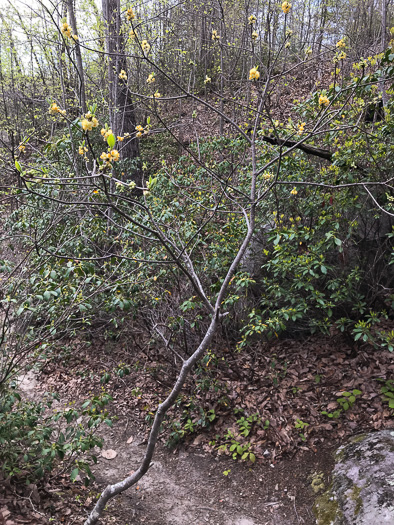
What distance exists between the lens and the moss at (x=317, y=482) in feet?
9.68

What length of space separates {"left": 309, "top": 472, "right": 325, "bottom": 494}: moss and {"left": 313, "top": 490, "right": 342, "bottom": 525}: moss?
8 centimetres

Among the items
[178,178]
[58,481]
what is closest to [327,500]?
[58,481]

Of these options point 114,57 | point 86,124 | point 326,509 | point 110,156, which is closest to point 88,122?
point 86,124

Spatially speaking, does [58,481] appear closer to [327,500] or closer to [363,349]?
[327,500]

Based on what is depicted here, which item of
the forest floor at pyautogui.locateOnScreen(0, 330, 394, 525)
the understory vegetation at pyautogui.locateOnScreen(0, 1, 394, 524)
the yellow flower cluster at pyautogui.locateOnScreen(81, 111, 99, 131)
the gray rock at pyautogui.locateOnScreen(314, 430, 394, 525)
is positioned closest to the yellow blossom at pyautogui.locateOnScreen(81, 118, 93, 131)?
the yellow flower cluster at pyautogui.locateOnScreen(81, 111, 99, 131)

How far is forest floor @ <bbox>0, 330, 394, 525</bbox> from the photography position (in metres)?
2.98

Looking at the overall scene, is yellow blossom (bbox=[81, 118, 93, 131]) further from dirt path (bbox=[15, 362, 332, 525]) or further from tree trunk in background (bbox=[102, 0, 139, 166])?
tree trunk in background (bbox=[102, 0, 139, 166])

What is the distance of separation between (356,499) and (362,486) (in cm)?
11

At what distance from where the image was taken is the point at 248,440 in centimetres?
361

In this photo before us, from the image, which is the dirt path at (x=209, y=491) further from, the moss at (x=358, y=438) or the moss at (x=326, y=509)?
the moss at (x=358, y=438)

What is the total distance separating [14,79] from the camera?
994 centimetres

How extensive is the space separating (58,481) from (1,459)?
24.5 inches

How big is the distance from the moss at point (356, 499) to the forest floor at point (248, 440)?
0.40 m

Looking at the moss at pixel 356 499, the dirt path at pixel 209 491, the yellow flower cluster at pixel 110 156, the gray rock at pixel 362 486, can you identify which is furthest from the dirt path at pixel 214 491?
the yellow flower cluster at pixel 110 156
